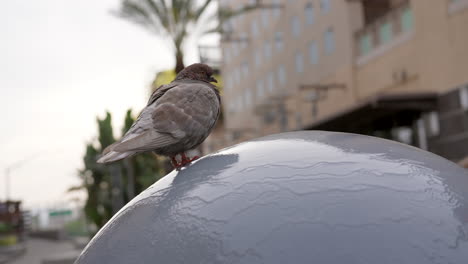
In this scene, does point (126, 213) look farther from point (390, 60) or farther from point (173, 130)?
point (390, 60)

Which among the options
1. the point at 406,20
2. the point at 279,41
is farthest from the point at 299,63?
the point at 406,20

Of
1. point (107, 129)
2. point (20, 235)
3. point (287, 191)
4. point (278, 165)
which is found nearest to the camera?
point (287, 191)

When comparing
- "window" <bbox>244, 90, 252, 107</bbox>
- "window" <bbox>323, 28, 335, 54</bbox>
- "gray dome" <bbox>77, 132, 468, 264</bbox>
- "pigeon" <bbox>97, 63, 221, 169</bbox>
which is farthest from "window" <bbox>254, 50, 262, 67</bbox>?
"gray dome" <bbox>77, 132, 468, 264</bbox>

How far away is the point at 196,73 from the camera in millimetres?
3379

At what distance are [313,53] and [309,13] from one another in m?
2.30

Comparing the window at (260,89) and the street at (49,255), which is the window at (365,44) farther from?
the window at (260,89)

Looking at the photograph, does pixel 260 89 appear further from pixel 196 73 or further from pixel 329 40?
pixel 196 73

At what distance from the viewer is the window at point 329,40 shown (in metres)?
31.6

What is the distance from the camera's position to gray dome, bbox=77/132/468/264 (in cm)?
225

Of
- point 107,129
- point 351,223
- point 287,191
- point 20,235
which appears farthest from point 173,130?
point 20,235

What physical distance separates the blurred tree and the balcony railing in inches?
401

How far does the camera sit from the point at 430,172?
2.68 meters

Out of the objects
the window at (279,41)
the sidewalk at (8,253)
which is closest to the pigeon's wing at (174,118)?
the sidewalk at (8,253)

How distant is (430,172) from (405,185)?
215mm
